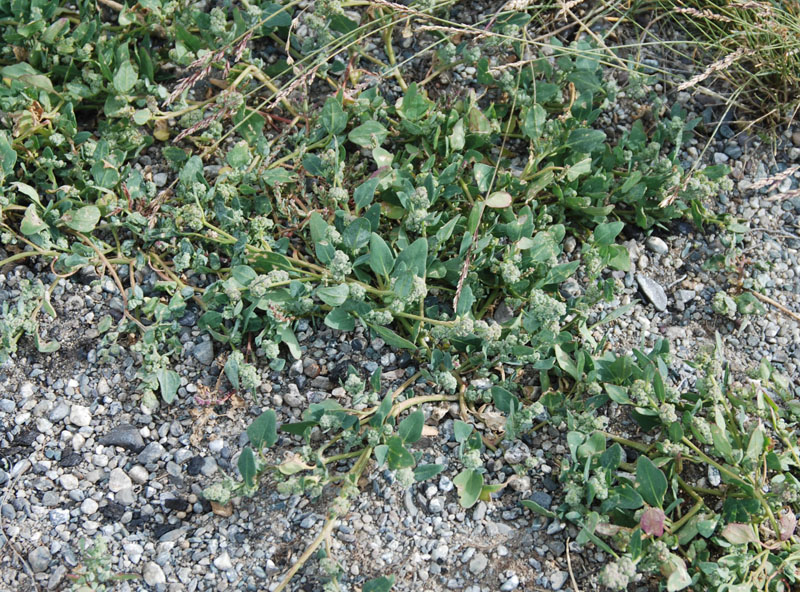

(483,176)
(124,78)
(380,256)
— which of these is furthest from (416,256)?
(124,78)

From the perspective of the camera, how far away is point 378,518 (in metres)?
2.45

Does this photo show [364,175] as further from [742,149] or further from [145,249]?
[742,149]

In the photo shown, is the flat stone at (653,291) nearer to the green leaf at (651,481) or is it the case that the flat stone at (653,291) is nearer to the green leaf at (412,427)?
the green leaf at (651,481)

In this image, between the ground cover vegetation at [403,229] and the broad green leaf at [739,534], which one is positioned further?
the ground cover vegetation at [403,229]

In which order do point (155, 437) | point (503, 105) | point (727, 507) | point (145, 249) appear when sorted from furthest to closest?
point (503, 105), point (145, 249), point (155, 437), point (727, 507)

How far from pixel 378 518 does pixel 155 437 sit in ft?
2.61

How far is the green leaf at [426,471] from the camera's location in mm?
2396

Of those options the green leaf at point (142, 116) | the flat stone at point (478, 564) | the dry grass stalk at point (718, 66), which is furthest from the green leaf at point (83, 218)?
the dry grass stalk at point (718, 66)

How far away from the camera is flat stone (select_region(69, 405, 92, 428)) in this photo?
264 cm

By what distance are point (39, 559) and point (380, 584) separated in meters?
1.03

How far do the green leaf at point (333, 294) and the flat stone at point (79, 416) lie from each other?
Result: 35.0 inches

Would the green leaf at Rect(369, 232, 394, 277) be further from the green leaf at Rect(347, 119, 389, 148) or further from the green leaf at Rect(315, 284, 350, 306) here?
the green leaf at Rect(347, 119, 389, 148)

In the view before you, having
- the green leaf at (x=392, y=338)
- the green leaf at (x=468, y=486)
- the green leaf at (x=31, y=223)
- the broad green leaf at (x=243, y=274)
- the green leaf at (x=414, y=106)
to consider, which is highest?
the green leaf at (x=414, y=106)

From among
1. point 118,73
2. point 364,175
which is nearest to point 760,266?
point 364,175
